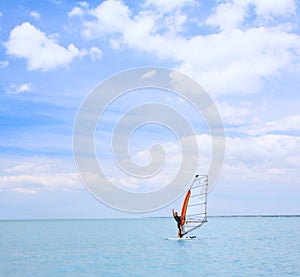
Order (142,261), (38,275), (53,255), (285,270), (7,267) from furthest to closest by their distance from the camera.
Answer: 1. (53,255)
2. (142,261)
3. (7,267)
4. (285,270)
5. (38,275)

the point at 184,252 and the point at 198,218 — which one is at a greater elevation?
the point at 198,218

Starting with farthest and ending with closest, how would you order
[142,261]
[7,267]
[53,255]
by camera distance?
[53,255] < [142,261] < [7,267]

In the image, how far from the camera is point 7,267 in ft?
87.8

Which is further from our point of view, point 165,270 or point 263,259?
point 263,259

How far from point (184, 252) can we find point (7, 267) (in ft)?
42.9

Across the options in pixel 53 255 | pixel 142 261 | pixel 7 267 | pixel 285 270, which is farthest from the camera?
pixel 53 255

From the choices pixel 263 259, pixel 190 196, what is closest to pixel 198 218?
pixel 190 196

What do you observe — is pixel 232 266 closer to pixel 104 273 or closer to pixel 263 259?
pixel 263 259

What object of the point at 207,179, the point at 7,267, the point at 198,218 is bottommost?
the point at 7,267

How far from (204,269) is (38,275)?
9231 mm

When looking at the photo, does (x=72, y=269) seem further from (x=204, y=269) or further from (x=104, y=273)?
(x=204, y=269)

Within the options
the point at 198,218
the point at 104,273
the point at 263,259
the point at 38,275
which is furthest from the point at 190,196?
the point at 38,275

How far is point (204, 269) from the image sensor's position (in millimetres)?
25094

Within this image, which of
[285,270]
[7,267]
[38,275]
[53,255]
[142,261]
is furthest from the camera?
[53,255]
